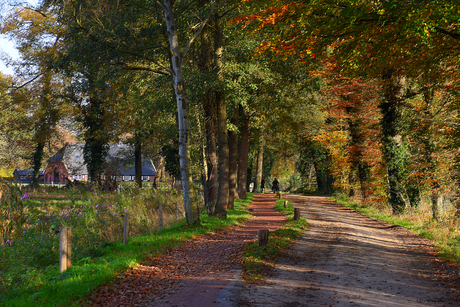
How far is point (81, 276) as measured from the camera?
25.7 feet

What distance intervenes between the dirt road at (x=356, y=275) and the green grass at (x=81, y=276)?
9.97 feet

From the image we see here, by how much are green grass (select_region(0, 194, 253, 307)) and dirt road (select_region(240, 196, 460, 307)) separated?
120 inches

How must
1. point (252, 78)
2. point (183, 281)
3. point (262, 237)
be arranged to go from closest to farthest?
point (183, 281) < point (262, 237) < point (252, 78)

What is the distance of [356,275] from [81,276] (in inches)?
247

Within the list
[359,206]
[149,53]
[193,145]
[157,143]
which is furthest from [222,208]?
[157,143]

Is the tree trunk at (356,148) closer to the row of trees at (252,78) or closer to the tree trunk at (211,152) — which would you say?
the row of trees at (252,78)

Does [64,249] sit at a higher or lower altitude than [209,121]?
lower

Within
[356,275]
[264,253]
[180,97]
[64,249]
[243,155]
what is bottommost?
[356,275]

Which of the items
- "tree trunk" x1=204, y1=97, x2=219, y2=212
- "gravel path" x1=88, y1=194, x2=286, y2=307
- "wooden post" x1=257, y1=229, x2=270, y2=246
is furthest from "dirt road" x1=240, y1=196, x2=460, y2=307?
"tree trunk" x1=204, y1=97, x2=219, y2=212

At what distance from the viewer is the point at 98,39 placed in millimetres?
14289

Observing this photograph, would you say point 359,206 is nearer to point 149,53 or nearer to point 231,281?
Result: point 149,53

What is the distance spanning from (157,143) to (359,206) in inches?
804

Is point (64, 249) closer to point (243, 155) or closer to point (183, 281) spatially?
point (183, 281)

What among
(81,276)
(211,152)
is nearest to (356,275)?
(81,276)
